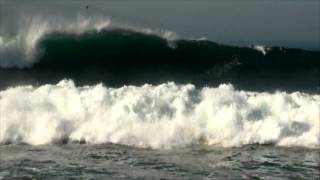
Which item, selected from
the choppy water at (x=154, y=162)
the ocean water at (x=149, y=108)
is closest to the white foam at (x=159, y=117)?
the ocean water at (x=149, y=108)

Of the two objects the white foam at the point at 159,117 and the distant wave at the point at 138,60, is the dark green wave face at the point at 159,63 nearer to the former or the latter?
the distant wave at the point at 138,60

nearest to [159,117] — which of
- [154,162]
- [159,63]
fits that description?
[154,162]

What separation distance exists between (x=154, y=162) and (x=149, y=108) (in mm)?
3815

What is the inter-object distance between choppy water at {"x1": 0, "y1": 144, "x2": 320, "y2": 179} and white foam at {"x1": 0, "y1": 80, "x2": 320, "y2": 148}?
0.68 metres

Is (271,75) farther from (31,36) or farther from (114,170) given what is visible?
(114,170)

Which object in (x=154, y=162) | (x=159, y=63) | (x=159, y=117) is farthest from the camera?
(x=159, y=63)

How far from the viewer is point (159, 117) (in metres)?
18.0

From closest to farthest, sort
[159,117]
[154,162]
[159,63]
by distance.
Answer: [154,162] < [159,117] < [159,63]

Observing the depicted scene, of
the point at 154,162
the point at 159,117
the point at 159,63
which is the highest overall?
the point at 159,63

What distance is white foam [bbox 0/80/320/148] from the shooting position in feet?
56.3

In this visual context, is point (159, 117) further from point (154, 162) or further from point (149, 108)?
point (154, 162)

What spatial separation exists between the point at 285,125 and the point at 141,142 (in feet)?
12.6

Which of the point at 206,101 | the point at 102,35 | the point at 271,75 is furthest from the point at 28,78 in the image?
the point at 271,75

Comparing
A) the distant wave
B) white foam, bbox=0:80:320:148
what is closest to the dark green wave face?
the distant wave
